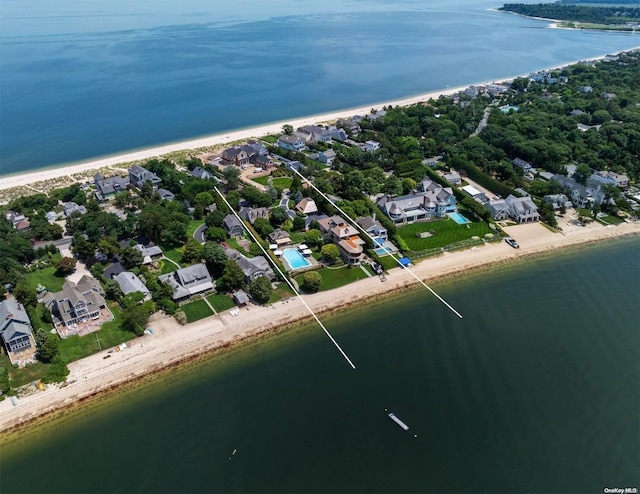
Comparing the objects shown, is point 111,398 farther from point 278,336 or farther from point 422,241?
point 422,241

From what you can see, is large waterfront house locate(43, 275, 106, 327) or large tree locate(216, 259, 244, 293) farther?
large tree locate(216, 259, 244, 293)

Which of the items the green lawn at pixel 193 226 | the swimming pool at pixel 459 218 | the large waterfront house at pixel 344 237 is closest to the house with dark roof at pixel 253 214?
the green lawn at pixel 193 226

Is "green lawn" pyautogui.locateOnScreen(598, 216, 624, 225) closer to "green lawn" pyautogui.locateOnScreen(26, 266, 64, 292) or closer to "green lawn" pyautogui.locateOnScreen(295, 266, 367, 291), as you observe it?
"green lawn" pyautogui.locateOnScreen(295, 266, 367, 291)

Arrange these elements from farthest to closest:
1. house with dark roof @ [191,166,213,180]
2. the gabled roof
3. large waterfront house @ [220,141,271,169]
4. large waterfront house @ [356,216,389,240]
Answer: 1. large waterfront house @ [220,141,271,169]
2. house with dark roof @ [191,166,213,180]
3. the gabled roof
4. large waterfront house @ [356,216,389,240]

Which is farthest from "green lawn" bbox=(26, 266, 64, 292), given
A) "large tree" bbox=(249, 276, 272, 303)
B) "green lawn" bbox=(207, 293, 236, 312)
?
"large tree" bbox=(249, 276, 272, 303)

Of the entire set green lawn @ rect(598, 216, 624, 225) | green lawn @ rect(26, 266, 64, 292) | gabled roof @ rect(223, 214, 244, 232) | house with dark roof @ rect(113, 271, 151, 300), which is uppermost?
gabled roof @ rect(223, 214, 244, 232)

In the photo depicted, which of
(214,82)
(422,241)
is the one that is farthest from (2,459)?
(214,82)

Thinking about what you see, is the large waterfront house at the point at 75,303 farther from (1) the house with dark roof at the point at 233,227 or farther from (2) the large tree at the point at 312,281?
(2) the large tree at the point at 312,281

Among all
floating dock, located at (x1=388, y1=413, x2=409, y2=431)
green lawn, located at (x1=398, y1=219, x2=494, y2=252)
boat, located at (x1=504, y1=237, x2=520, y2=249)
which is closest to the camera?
floating dock, located at (x1=388, y1=413, x2=409, y2=431)
